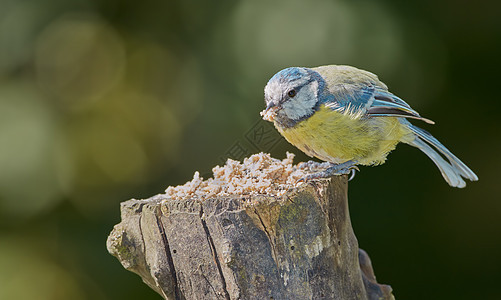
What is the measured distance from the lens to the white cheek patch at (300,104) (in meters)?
2.56

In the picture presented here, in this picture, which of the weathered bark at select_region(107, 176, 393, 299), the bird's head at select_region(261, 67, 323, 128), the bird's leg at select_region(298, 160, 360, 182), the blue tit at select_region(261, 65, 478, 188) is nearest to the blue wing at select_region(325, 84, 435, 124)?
the blue tit at select_region(261, 65, 478, 188)

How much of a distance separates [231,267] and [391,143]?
134cm

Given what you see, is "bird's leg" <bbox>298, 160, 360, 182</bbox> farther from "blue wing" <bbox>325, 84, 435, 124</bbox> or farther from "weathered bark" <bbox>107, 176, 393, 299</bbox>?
"blue wing" <bbox>325, 84, 435, 124</bbox>

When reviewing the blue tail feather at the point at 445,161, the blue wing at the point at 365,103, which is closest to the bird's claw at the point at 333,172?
the blue wing at the point at 365,103

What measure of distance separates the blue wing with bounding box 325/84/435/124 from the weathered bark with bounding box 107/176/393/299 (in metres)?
0.65

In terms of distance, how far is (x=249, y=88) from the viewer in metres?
3.79

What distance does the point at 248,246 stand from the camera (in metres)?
1.91

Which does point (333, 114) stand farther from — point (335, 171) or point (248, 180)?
point (248, 180)

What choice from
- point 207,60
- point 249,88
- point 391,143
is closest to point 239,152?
point 249,88

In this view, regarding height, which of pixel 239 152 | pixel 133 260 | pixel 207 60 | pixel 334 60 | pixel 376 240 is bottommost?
pixel 376 240

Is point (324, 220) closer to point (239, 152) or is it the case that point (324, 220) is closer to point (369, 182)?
point (239, 152)

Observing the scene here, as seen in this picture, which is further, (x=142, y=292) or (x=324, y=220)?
(x=142, y=292)

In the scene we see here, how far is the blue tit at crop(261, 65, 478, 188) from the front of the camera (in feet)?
8.36

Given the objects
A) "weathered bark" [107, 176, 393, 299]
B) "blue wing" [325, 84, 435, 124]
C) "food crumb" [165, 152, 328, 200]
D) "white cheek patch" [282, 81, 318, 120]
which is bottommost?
"weathered bark" [107, 176, 393, 299]
